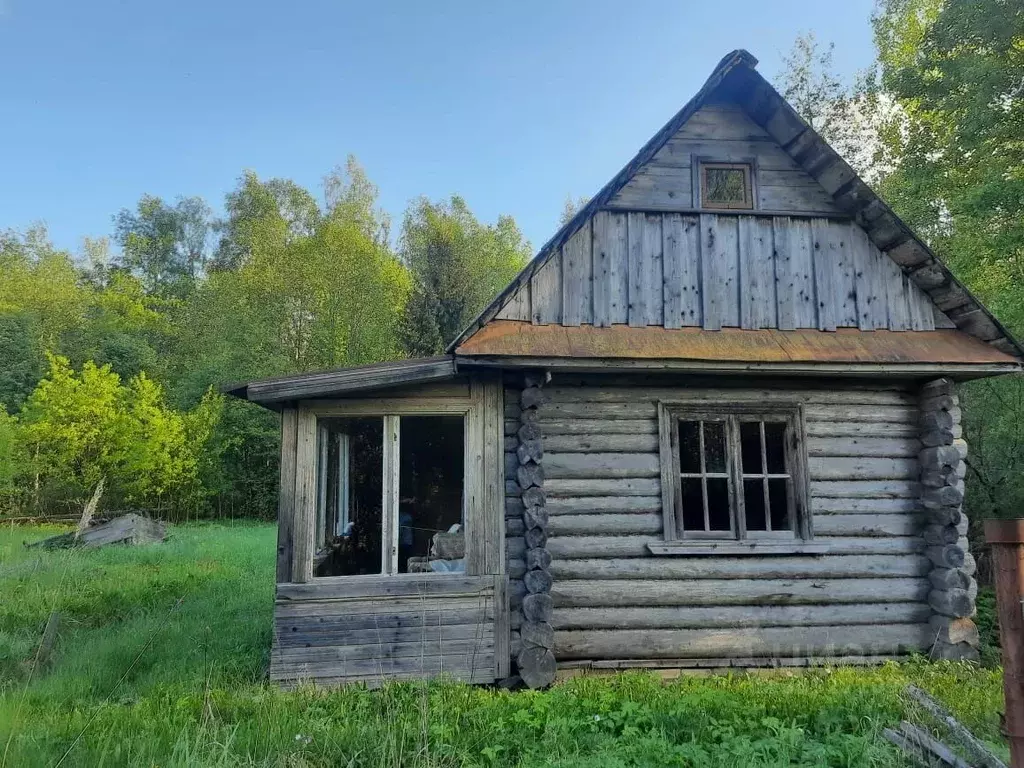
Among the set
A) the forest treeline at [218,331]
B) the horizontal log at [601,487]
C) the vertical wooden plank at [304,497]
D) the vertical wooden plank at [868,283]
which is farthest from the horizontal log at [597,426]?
the forest treeline at [218,331]

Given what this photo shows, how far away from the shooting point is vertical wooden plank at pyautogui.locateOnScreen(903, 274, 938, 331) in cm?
798

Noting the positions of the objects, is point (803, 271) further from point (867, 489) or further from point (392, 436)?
point (392, 436)

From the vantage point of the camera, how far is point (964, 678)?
263 inches

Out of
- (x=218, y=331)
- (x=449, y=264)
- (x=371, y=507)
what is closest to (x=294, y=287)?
(x=218, y=331)

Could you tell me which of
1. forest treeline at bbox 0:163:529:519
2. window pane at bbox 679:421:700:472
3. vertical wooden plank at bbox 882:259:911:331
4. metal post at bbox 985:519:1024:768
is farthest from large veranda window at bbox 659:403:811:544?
forest treeline at bbox 0:163:529:519

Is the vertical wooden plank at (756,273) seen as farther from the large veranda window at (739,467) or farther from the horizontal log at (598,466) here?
the horizontal log at (598,466)

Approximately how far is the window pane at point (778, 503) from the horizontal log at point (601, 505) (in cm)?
172

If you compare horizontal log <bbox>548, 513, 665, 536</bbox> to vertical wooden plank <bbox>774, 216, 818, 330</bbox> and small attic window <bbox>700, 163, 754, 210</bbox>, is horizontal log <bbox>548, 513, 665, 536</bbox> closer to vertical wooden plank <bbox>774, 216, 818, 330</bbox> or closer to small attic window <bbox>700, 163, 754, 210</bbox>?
vertical wooden plank <bbox>774, 216, 818, 330</bbox>

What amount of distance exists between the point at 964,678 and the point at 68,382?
2902cm

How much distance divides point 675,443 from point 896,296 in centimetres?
339

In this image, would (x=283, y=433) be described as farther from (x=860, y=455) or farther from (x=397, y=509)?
(x=860, y=455)

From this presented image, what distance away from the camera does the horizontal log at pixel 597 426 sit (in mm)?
7504

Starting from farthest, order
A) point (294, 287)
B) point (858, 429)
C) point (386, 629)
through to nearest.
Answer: point (294, 287) < point (858, 429) < point (386, 629)

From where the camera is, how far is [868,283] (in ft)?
26.4
